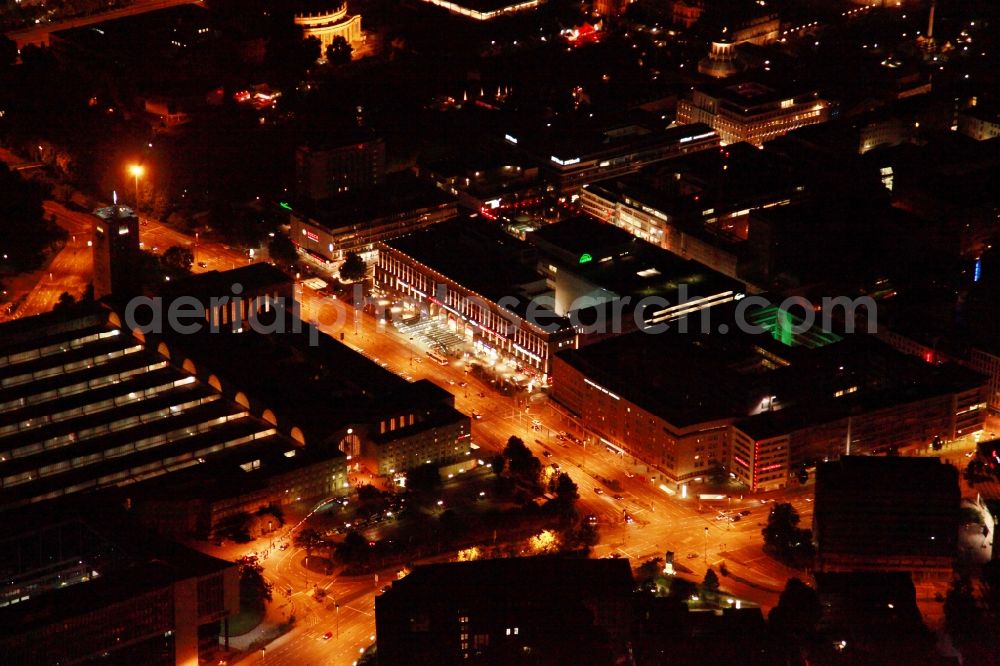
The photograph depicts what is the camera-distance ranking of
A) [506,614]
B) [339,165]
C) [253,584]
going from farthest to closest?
[339,165] < [253,584] < [506,614]

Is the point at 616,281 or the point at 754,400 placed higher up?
the point at 616,281

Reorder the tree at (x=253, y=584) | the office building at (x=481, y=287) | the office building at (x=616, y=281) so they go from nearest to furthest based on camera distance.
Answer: the tree at (x=253, y=584) → the office building at (x=481, y=287) → the office building at (x=616, y=281)

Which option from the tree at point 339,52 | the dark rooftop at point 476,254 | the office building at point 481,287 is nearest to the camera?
the office building at point 481,287

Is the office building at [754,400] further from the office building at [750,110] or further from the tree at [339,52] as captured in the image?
the tree at [339,52]

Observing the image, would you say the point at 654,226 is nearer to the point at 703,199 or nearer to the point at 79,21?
the point at 703,199

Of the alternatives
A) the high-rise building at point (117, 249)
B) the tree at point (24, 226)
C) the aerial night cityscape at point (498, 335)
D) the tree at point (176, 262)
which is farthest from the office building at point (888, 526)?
A: the tree at point (24, 226)

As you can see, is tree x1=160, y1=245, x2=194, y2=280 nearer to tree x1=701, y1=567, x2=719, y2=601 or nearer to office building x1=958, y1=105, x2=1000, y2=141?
tree x1=701, y1=567, x2=719, y2=601

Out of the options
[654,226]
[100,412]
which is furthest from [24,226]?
[654,226]
